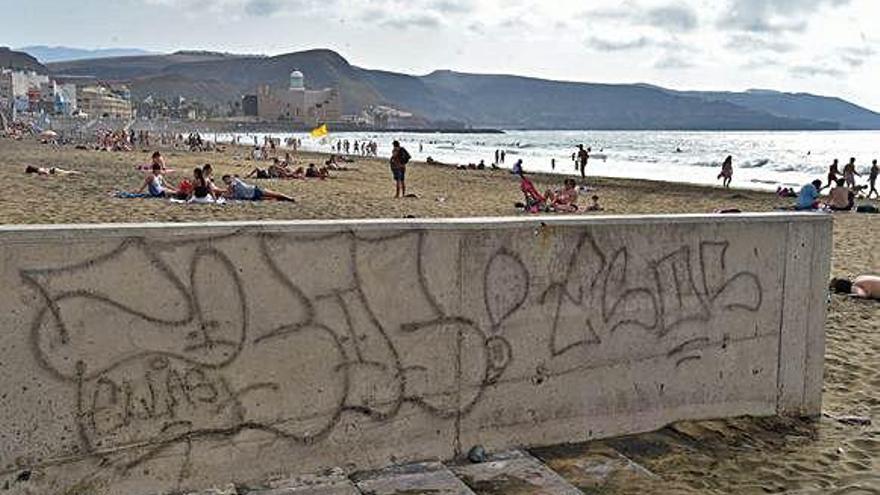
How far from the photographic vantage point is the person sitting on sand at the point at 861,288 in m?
9.88

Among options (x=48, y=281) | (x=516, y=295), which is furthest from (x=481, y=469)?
(x=48, y=281)

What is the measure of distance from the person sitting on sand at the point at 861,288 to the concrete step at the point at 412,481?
7.32 m

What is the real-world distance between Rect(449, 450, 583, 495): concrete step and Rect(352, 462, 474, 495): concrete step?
0.29 ft

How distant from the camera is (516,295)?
4816 millimetres

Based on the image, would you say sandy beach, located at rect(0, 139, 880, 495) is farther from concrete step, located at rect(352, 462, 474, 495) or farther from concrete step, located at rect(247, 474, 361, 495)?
concrete step, located at rect(247, 474, 361, 495)

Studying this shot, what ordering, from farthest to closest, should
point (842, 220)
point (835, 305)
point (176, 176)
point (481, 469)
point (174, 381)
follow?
point (176, 176) < point (842, 220) < point (835, 305) < point (481, 469) < point (174, 381)

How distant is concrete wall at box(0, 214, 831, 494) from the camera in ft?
12.3

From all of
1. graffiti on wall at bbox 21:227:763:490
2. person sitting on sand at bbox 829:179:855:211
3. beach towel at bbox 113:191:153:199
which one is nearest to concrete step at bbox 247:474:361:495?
graffiti on wall at bbox 21:227:763:490

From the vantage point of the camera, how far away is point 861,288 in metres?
9.97

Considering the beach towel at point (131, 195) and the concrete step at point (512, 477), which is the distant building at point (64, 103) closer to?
the beach towel at point (131, 195)

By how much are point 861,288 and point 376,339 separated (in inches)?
302

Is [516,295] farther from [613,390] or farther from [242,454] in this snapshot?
[242,454]

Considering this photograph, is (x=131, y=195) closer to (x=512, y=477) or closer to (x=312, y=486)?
(x=312, y=486)

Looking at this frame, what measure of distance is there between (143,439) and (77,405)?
1.11 ft
